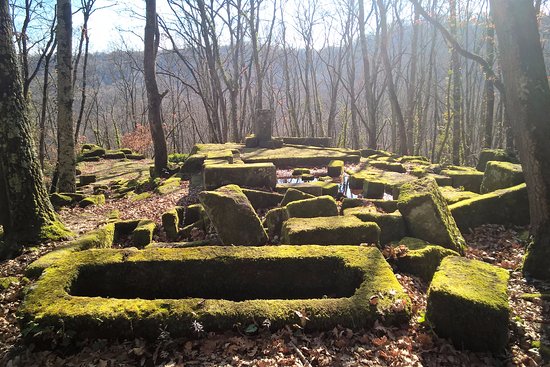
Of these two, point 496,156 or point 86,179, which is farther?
point 86,179

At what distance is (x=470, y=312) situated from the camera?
330cm

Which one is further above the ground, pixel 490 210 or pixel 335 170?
pixel 335 170

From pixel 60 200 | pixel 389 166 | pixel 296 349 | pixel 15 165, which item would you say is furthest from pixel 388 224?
pixel 60 200

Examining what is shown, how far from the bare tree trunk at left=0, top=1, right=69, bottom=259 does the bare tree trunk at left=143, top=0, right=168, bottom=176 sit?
611 centimetres

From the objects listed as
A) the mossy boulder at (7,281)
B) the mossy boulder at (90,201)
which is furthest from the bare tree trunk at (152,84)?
the mossy boulder at (7,281)

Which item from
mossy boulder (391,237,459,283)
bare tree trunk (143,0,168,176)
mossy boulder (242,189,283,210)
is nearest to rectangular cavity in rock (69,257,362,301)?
mossy boulder (391,237,459,283)

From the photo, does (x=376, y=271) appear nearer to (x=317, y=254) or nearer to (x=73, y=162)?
(x=317, y=254)

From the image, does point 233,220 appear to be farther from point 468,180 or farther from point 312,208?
point 468,180

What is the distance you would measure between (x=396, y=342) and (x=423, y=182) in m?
3.92

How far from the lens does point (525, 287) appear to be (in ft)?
14.6

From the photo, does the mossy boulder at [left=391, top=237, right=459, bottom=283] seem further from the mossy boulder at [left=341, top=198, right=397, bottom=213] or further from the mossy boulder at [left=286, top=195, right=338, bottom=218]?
the mossy boulder at [left=341, top=198, right=397, bottom=213]

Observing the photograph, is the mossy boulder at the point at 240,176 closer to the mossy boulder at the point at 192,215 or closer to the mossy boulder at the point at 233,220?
the mossy boulder at the point at 192,215

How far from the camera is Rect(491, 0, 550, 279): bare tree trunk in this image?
14.5ft

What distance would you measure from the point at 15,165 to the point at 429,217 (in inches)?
276
